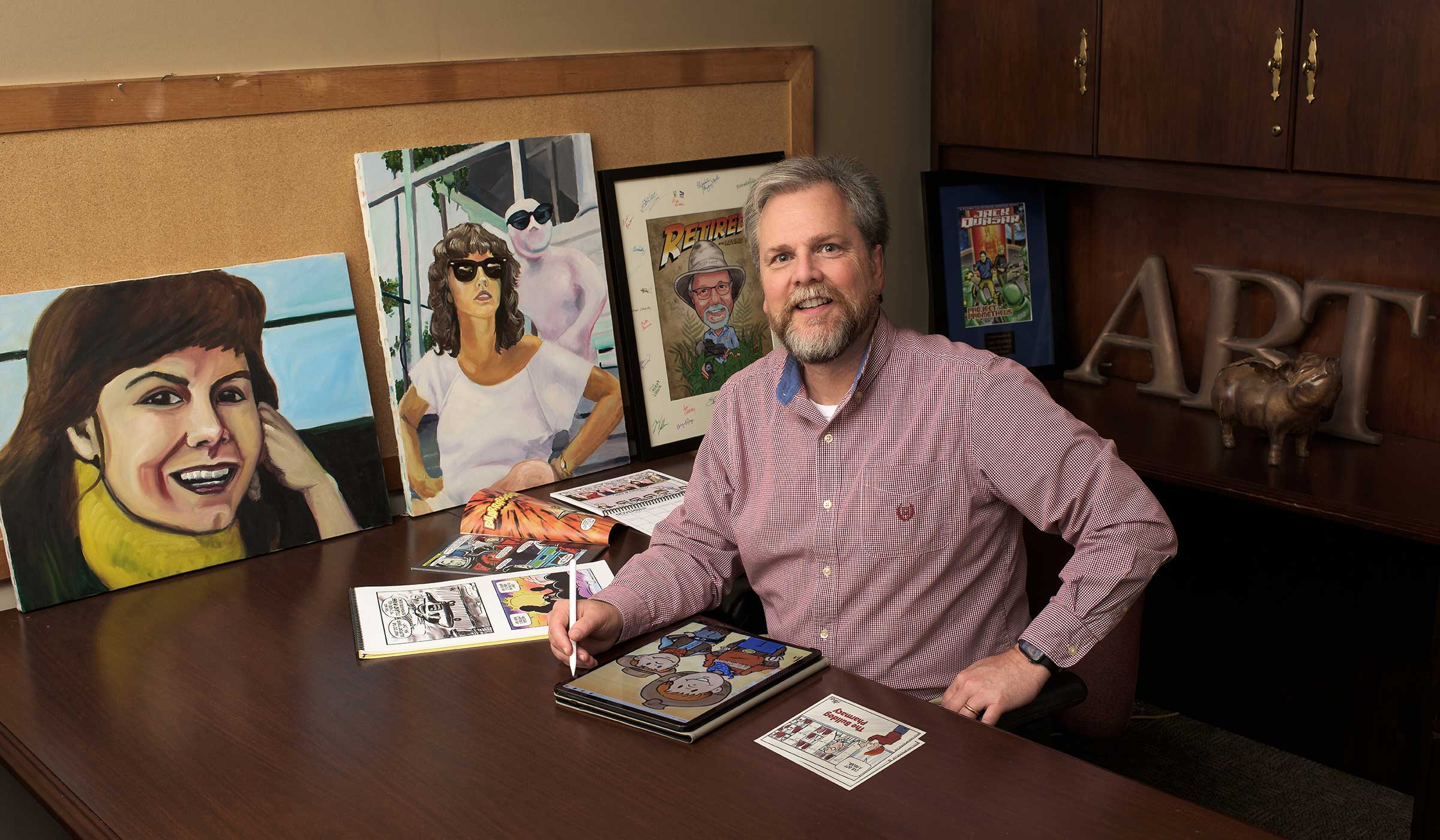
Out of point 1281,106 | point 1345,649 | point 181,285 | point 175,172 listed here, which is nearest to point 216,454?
point 181,285

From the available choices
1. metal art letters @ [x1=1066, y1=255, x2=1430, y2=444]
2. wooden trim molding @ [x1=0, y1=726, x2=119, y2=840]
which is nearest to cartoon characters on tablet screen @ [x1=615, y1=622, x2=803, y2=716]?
wooden trim molding @ [x1=0, y1=726, x2=119, y2=840]

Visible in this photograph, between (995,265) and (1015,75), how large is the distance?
45 centimetres

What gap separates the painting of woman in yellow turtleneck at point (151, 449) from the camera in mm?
1964

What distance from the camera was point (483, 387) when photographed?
2.42 metres

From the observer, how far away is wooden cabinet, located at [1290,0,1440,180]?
2.21 m

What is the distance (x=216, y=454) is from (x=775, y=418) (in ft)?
3.02

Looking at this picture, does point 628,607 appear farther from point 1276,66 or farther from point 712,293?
point 1276,66

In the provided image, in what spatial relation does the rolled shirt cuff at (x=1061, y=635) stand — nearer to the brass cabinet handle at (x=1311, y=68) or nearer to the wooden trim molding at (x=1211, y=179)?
the wooden trim molding at (x=1211, y=179)

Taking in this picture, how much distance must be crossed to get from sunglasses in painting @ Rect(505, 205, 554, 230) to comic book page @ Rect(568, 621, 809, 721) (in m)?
0.99

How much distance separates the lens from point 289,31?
2195 mm

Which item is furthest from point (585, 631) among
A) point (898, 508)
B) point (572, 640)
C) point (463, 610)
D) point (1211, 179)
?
point (1211, 179)
